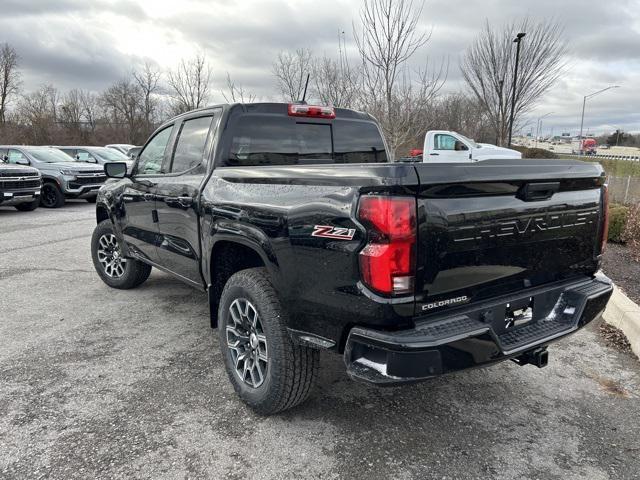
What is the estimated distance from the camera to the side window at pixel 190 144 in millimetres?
3609

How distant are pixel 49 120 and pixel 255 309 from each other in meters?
46.2

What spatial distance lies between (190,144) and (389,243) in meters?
2.35

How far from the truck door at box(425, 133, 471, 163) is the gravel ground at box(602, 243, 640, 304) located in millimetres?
8130

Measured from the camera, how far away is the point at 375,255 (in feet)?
6.74

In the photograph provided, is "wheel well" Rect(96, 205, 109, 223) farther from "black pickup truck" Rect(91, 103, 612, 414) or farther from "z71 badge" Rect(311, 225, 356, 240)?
"z71 badge" Rect(311, 225, 356, 240)

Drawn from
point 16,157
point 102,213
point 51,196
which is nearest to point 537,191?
point 102,213

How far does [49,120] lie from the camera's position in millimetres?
41250

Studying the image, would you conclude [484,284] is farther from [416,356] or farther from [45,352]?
[45,352]

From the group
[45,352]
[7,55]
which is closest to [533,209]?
[45,352]

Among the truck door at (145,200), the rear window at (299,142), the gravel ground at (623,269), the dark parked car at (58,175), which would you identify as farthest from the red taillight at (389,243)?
the dark parked car at (58,175)

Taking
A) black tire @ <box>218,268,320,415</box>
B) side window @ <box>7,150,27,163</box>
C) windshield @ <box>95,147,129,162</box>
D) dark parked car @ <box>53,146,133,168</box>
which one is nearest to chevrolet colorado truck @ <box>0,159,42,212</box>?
side window @ <box>7,150,27,163</box>

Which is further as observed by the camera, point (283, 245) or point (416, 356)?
point (283, 245)

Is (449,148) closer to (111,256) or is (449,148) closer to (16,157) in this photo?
(111,256)

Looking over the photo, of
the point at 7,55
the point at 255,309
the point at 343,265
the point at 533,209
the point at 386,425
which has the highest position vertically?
the point at 7,55
